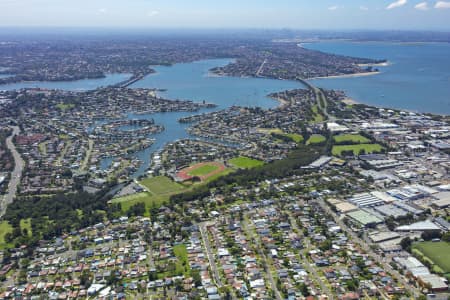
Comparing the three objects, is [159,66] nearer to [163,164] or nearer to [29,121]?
[29,121]

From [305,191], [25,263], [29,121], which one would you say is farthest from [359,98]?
→ [25,263]

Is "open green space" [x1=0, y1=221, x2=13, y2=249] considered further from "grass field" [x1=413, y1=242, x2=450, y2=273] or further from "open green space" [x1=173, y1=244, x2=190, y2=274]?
"grass field" [x1=413, y1=242, x2=450, y2=273]

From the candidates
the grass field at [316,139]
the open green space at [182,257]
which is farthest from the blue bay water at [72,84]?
the open green space at [182,257]

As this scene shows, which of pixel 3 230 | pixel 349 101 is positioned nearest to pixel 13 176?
pixel 3 230

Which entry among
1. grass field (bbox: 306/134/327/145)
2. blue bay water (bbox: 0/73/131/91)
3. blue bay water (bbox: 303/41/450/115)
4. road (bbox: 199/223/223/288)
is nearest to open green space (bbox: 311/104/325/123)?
grass field (bbox: 306/134/327/145)

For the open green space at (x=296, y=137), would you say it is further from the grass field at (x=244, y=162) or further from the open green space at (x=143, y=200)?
the open green space at (x=143, y=200)
